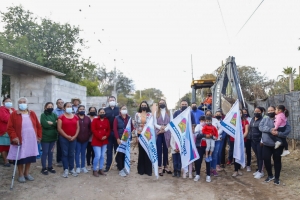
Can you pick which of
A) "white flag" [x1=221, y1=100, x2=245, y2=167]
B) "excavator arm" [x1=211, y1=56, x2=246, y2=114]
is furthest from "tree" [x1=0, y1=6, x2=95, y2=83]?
"white flag" [x1=221, y1=100, x2=245, y2=167]

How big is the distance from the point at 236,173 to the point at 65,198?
4.03 metres

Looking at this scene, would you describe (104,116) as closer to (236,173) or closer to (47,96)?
(236,173)

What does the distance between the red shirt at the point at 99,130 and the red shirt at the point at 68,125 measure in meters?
0.43

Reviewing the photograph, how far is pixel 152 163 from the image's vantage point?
21.4 ft

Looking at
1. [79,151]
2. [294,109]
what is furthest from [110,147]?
[294,109]

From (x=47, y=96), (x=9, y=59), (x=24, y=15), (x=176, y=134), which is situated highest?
(x=24, y=15)

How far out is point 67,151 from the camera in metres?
6.49

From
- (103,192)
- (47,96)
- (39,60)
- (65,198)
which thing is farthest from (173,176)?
(39,60)

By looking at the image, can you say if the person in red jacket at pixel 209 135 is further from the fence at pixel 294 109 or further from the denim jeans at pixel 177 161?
the fence at pixel 294 109

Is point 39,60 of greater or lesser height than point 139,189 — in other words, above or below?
above

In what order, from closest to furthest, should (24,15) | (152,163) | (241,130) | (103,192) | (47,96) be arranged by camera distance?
(103,192)
(152,163)
(241,130)
(47,96)
(24,15)

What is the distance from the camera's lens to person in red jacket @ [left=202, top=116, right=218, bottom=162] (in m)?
6.39

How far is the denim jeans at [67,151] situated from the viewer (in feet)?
21.0

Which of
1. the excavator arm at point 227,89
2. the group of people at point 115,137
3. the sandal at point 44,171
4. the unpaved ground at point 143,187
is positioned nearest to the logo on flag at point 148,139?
the group of people at point 115,137
